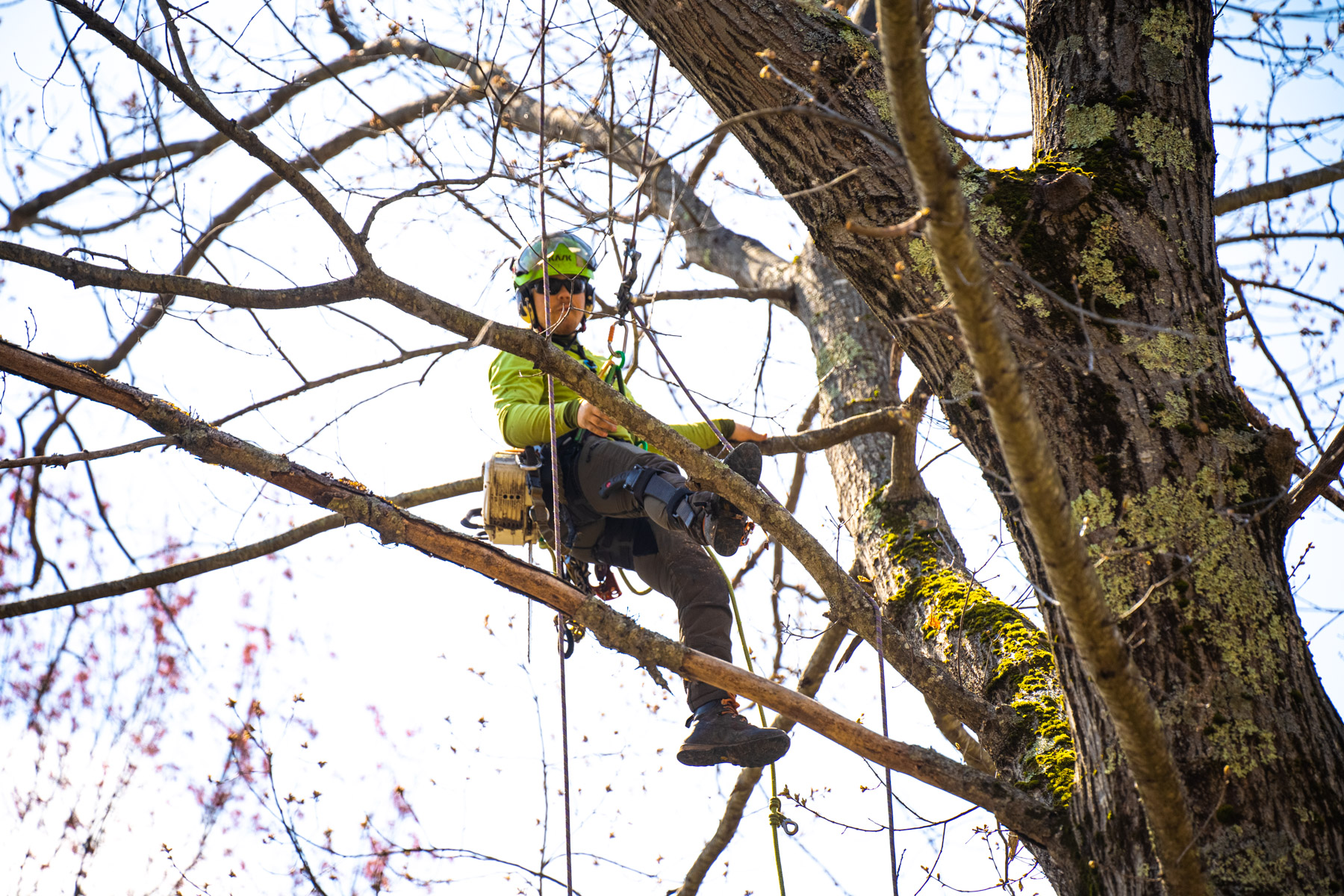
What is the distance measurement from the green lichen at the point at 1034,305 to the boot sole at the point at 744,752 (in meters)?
1.49

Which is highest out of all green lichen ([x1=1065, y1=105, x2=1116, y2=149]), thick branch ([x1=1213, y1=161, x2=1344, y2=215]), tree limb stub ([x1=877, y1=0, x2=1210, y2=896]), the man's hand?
thick branch ([x1=1213, y1=161, x2=1344, y2=215])

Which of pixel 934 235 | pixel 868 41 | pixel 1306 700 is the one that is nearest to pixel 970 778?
pixel 1306 700

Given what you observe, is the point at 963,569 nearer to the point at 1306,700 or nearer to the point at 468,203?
the point at 1306,700

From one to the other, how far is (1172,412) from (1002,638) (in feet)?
3.54

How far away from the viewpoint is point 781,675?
4.68 m

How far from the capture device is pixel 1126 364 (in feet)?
6.17

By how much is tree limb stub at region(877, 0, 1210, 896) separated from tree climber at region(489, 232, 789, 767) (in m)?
1.41

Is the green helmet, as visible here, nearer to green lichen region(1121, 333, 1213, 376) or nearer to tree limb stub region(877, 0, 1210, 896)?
green lichen region(1121, 333, 1213, 376)

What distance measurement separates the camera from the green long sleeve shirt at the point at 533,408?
3.15 meters

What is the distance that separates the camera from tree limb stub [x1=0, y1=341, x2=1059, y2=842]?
79.2 inches

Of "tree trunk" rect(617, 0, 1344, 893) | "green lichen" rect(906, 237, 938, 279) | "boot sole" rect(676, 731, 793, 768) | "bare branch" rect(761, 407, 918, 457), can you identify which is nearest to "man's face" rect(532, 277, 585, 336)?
"bare branch" rect(761, 407, 918, 457)

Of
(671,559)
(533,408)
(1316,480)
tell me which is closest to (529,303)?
(533,408)

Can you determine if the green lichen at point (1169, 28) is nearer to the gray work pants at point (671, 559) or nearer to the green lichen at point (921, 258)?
the green lichen at point (921, 258)

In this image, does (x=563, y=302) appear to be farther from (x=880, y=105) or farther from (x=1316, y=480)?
(x=1316, y=480)
